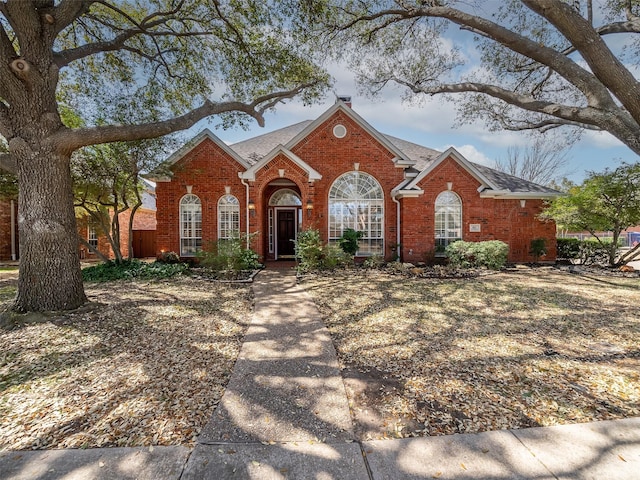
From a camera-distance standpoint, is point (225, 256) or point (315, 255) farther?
point (315, 255)

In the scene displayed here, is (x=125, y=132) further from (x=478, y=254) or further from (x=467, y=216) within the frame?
(x=467, y=216)

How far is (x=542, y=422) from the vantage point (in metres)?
2.53

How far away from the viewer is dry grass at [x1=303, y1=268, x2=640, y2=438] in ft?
8.70

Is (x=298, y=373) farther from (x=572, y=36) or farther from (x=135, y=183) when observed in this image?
(x=135, y=183)

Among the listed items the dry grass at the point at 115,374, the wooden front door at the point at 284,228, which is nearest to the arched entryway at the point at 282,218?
the wooden front door at the point at 284,228

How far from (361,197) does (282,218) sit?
4511 millimetres

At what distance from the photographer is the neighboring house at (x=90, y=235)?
14977 mm

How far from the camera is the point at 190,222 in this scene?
13.0 metres

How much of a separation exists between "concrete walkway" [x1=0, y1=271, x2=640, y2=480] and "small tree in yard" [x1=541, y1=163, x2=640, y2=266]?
11739 millimetres

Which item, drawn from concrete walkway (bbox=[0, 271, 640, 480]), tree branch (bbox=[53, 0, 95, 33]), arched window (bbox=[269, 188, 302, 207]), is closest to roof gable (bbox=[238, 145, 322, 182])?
arched window (bbox=[269, 188, 302, 207])

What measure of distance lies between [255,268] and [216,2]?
860 centimetres

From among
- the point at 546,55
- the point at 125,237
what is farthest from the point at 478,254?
the point at 125,237

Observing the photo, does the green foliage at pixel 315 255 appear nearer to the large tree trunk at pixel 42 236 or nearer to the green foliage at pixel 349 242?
the green foliage at pixel 349 242

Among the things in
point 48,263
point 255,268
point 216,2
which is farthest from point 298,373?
point 216,2
